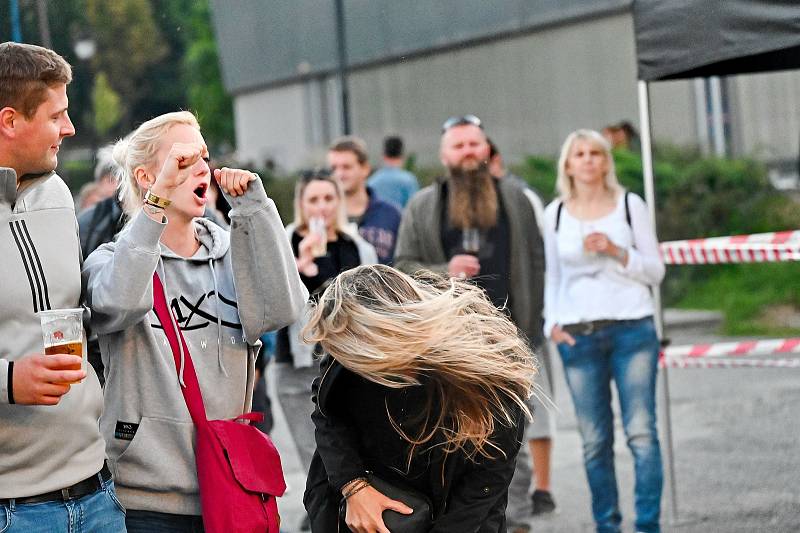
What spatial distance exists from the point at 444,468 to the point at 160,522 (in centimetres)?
77

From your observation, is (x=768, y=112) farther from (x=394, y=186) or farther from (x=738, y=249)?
(x=738, y=249)

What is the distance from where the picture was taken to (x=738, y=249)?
24.3ft

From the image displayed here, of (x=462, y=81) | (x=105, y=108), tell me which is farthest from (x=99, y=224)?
(x=462, y=81)

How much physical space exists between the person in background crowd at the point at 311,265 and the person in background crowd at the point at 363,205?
41.6 inches

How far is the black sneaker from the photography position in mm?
7520

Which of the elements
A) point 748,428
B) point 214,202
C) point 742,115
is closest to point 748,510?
point 748,428

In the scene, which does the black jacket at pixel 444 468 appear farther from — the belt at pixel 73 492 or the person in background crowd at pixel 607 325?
the person in background crowd at pixel 607 325

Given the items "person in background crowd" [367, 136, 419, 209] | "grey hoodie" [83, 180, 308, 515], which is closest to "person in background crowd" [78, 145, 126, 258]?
"grey hoodie" [83, 180, 308, 515]

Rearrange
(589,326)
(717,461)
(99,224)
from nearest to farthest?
(99,224), (589,326), (717,461)

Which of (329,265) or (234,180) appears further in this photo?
(329,265)

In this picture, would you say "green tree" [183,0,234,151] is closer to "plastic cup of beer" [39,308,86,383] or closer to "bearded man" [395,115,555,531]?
"bearded man" [395,115,555,531]

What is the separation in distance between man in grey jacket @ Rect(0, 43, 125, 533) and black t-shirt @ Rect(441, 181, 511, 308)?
3.86 m

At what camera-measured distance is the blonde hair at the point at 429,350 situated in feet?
11.1

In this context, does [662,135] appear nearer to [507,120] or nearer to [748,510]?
[507,120]
